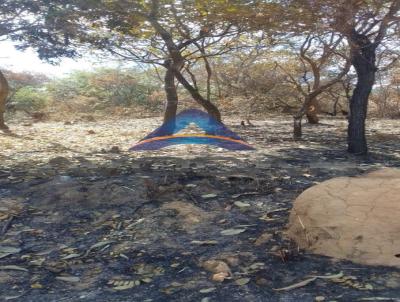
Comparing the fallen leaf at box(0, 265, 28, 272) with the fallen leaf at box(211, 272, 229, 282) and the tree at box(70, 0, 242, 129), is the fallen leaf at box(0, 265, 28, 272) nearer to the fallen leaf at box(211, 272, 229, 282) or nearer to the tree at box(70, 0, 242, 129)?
the fallen leaf at box(211, 272, 229, 282)

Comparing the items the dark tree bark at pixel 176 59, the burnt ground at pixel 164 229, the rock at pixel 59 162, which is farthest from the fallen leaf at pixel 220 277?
the dark tree bark at pixel 176 59

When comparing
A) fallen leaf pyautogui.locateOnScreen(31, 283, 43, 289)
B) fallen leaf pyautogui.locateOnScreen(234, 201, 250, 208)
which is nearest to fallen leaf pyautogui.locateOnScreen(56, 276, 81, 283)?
fallen leaf pyautogui.locateOnScreen(31, 283, 43, 289)

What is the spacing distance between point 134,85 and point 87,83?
2.73 m

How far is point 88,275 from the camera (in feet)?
9.99

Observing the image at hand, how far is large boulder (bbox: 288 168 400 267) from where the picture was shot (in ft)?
10.1

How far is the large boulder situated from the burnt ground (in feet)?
0.42

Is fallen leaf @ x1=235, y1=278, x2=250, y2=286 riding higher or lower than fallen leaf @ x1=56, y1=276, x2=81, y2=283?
higher

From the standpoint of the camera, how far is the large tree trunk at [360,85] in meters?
7.07

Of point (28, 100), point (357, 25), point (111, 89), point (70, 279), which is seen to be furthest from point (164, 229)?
point (111, 89)

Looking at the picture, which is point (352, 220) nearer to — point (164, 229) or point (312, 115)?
point (164, 229)

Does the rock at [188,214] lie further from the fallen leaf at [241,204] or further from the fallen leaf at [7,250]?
the fallen leaf at [7,250]

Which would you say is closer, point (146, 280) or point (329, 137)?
point (146, 280)

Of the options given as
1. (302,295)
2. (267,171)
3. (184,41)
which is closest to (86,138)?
(184,41)

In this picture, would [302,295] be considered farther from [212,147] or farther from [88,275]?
[212,147]
